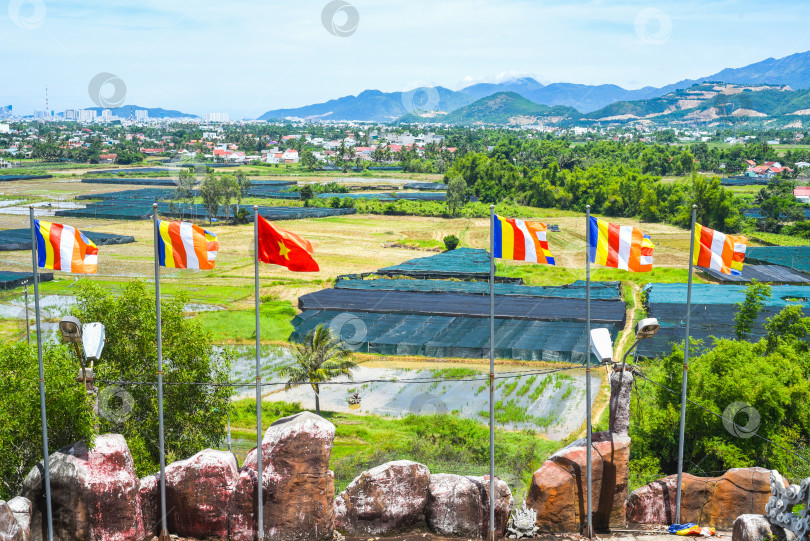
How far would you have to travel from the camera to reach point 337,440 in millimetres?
28516

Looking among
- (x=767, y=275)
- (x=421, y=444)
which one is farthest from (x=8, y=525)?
(x=767, y=275)

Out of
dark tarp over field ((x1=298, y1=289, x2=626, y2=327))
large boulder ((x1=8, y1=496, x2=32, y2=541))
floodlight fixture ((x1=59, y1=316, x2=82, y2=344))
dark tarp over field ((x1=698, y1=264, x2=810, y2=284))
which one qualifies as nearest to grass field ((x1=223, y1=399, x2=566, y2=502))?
large boulder ((x1=8, y1=496, x2=32, y2=541))

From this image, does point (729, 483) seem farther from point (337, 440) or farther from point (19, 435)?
point (337, 440)

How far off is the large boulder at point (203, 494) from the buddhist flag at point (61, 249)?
167 inches

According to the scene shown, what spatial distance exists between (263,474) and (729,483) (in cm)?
954

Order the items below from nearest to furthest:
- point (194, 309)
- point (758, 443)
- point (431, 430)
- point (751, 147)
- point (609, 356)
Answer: point (609, 356)
point (758, 443)
point (431, 430)
point (194, 309)
point (751, 147)

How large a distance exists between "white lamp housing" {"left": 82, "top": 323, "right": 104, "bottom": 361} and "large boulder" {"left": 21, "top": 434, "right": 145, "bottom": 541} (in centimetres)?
178

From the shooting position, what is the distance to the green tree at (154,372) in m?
17.4

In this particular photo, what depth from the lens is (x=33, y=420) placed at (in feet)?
46.9

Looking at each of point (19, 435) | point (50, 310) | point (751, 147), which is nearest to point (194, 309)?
point (50, 310)

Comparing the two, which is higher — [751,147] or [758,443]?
[751,147]

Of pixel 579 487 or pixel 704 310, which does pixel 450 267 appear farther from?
pixel 579 487

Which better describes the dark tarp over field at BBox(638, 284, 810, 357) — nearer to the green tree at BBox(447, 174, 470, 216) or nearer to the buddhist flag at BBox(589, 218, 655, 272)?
the buddhist flag at BBox(589, 218, 655, 272)

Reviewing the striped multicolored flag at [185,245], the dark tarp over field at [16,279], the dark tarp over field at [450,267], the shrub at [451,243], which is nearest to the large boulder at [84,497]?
the striped multicolored flag at [185,245]
